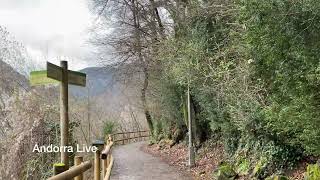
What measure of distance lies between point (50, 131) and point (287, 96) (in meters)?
7.14

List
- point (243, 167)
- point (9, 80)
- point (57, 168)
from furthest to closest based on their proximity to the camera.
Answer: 1. point (9, 80)
2. point (243, 167)
3. point (57, 168)

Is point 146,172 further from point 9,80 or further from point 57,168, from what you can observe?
point 57,168

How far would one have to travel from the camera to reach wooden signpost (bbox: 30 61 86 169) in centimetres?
532

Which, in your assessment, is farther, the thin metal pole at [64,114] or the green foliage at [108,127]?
the green foliage at [108,127]

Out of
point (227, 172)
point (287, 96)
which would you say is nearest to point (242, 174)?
point (227, 172)

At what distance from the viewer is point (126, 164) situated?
16594 millimetres

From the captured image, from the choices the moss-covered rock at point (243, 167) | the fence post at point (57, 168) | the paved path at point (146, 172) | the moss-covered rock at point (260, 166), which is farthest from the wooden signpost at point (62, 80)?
the paved path at point (146, 172)

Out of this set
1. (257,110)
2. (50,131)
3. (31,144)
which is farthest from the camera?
(50,131)

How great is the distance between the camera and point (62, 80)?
568cm

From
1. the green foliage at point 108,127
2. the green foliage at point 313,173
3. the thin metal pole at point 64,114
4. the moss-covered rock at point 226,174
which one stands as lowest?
the moss-covered rock at point 226,174

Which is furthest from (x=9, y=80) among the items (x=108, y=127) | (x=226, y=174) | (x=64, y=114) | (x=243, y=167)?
(x=108, y=127)

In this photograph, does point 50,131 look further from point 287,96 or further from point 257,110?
point 287,96

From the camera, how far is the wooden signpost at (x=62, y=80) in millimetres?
5324

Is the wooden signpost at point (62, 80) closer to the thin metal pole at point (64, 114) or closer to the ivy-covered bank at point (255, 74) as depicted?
the thin metal pole at point (64, 114)
